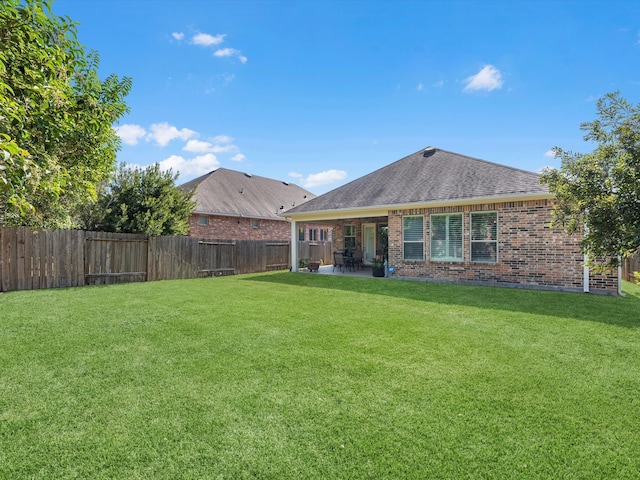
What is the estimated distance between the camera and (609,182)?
4027 mm

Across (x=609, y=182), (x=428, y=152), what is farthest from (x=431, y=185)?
(x=609, y=182)

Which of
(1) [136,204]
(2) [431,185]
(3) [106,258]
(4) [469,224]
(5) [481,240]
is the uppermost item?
(2) [431,185]

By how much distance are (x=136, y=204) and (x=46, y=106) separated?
415 inches

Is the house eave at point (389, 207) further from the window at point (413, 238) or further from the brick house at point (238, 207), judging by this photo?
the brick house at point (238, 207)

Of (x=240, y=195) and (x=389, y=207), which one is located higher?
(x=240, y=195)

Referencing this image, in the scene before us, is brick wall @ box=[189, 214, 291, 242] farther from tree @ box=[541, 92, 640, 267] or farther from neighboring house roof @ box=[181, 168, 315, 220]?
tree @ box=[541, 92, 640, 267]

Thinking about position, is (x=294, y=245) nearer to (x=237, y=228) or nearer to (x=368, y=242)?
(x=368, y=242)

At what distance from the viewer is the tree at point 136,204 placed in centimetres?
1255

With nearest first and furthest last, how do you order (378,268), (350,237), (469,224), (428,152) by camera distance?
1. (469,224)
2. (378,268)
3. (428,152)
4. (350,237)

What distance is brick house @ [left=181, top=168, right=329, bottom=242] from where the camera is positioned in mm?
19719

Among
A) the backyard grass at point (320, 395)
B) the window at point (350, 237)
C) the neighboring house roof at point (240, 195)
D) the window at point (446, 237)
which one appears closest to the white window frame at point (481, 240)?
the window at point (446, 237)

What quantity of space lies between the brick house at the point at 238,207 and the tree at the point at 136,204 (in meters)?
3.99

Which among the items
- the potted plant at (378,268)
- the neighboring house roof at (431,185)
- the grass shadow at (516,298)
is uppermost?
the neighboring house roof at (431,185)

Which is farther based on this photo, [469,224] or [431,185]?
[431,185]
